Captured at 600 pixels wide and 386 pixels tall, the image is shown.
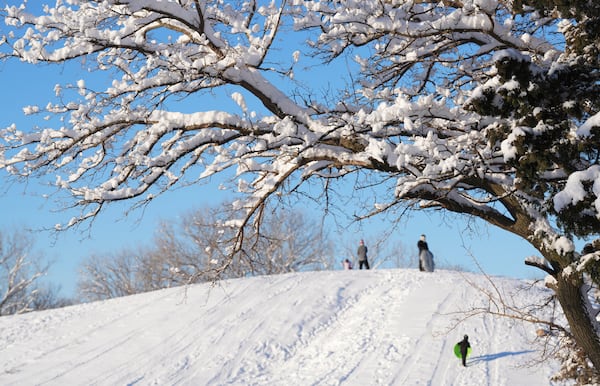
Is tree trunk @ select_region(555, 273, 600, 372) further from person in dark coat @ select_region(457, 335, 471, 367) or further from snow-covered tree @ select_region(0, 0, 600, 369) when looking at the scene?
person in dark coat @ select_region(457, 335, 471, 367)

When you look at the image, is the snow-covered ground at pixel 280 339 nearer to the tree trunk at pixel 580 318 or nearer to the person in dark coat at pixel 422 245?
the person in dark coat at pixel 422 245

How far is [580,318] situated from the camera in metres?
6.55

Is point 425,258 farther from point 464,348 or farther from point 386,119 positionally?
point 386,119

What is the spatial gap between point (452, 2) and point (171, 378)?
1096 cm

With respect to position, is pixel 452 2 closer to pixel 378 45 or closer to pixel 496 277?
pixel 378 45

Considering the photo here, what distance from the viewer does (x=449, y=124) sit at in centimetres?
676

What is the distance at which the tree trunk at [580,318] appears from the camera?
255 inches

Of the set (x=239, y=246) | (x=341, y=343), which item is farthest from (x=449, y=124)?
(x=341, y=343)

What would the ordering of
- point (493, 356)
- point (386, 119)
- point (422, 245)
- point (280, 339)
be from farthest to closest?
point (422, 245) → point (280, 339) → point (493, 356) → point (386, 119)

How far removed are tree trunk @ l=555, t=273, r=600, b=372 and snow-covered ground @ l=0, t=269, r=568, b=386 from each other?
224 inches

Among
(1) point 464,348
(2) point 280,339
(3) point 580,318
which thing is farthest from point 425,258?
(3) point 580,318

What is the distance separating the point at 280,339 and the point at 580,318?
1162 centimetres

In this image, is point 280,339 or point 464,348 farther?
point 280,339

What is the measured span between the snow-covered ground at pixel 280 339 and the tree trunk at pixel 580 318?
18.6 feet
